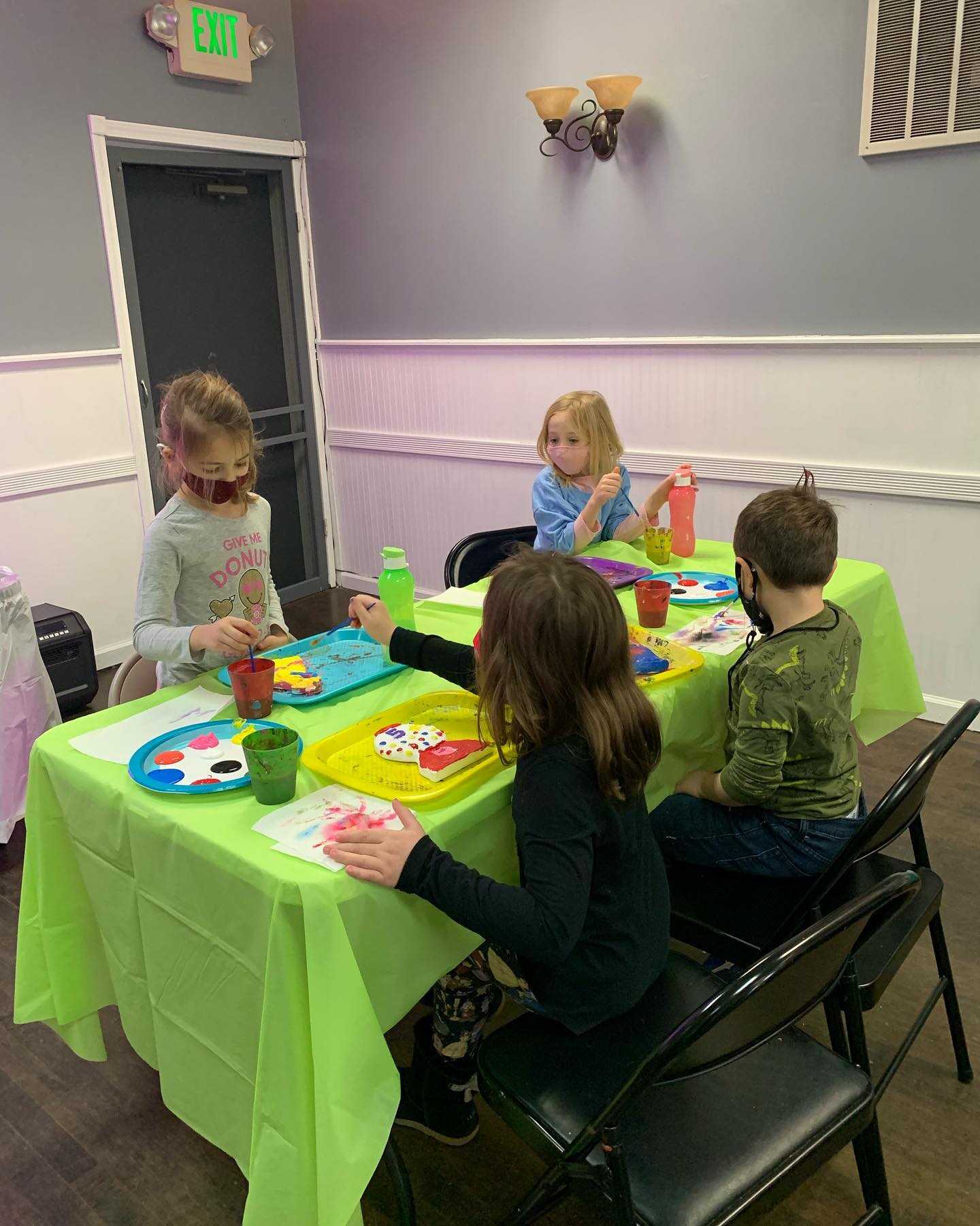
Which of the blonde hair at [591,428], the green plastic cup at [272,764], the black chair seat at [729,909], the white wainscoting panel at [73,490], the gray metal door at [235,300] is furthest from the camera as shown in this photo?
the gray metal door at [235,300]

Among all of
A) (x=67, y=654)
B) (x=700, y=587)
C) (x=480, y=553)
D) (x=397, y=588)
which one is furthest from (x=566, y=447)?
(x=67, y=654)

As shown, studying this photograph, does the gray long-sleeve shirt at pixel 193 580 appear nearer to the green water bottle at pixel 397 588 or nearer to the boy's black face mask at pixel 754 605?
the green water bottle at pixel 397 588

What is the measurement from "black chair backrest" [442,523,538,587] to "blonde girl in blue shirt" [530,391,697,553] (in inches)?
4.5

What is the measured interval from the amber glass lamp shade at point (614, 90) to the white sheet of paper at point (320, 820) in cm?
287

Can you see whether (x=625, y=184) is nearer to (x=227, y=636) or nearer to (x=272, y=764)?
(x=227, y=636)

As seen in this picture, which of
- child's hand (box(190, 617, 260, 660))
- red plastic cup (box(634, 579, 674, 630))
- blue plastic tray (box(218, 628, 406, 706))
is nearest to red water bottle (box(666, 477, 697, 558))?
red plastic cup (box(634, 579, 674, 630))

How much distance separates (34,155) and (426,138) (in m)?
1.53

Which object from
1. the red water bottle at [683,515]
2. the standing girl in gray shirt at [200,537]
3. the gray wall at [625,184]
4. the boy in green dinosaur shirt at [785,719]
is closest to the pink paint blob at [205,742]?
the standing girl in gray shirt at [200,537]

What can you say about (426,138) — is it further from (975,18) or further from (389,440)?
(975,18)

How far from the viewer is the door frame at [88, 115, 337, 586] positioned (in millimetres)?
3775

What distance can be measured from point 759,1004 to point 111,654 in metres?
3.66

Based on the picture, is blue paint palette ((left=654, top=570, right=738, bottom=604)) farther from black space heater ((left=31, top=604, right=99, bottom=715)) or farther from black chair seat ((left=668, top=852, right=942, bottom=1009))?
black space heater ((left=31, top=604, right=99, bottom=715))

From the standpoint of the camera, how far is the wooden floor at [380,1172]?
5.20 ft

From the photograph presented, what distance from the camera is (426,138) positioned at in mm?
4051
